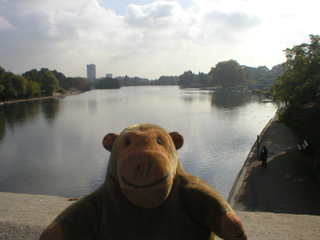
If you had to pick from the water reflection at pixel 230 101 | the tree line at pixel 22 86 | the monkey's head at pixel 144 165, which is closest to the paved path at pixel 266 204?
the monkey's head at pixel 144 165

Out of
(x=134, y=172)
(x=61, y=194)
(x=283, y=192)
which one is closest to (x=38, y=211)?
(x=61, y=194)

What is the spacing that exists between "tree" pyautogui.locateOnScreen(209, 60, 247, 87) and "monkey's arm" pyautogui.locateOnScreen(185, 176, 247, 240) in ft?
393

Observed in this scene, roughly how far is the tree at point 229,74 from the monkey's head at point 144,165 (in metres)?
120

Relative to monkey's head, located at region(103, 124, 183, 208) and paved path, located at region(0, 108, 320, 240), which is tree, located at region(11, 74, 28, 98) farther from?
monkey's head, located at region(103, 124, 183, 208)

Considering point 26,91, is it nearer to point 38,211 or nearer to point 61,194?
point 61,194

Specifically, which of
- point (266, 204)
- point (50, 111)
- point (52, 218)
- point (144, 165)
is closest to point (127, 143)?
point (144, 165)

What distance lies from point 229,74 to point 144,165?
12058cm

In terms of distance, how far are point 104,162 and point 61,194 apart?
406 centimetres

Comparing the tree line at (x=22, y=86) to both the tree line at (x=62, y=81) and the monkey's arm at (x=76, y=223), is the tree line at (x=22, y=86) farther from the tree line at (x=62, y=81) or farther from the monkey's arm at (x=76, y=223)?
the monkey's arm at (x=76, y=223)

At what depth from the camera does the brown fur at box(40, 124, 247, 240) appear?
234cm

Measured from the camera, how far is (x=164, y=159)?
2471 mm

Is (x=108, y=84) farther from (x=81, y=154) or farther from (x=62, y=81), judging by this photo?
(x=81, y=154)

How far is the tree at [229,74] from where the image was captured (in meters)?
117

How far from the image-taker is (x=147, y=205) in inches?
91.6
